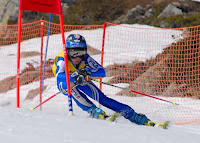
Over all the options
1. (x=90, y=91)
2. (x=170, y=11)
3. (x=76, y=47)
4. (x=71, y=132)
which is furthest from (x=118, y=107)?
(x=170, y=11)

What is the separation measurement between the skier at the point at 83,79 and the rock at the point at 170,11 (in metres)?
16.0

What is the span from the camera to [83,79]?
487 centimetres

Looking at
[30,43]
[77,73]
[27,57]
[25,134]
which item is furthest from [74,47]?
[30,43]

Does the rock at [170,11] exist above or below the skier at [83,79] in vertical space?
above

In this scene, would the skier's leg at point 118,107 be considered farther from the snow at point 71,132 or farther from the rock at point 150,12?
the rock at point 150,12

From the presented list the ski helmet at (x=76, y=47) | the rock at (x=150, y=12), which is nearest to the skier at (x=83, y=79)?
the ski helmet at (x=76, y=47)

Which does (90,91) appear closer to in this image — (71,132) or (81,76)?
(81,76)

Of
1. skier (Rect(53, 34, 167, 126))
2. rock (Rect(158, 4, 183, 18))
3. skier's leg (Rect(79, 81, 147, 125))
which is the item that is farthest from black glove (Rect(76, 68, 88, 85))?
rock (Rect(158, 4, 183, 18))

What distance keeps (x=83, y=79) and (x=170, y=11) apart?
55.1ft

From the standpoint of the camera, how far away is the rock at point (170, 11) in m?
20.3

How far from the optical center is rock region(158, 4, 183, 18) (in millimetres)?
20312

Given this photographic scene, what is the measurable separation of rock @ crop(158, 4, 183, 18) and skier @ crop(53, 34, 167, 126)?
15962 mm

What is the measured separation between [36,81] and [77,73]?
21.9 feet

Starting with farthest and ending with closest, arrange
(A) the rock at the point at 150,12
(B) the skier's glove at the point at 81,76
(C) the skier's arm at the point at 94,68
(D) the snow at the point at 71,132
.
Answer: (A) the rock at the point at 150,12 < (C) the skier's arm at the point at 94,68 < (B) the skier's glove at the point at 81,76 < (D) the snow at the point at 71,132
